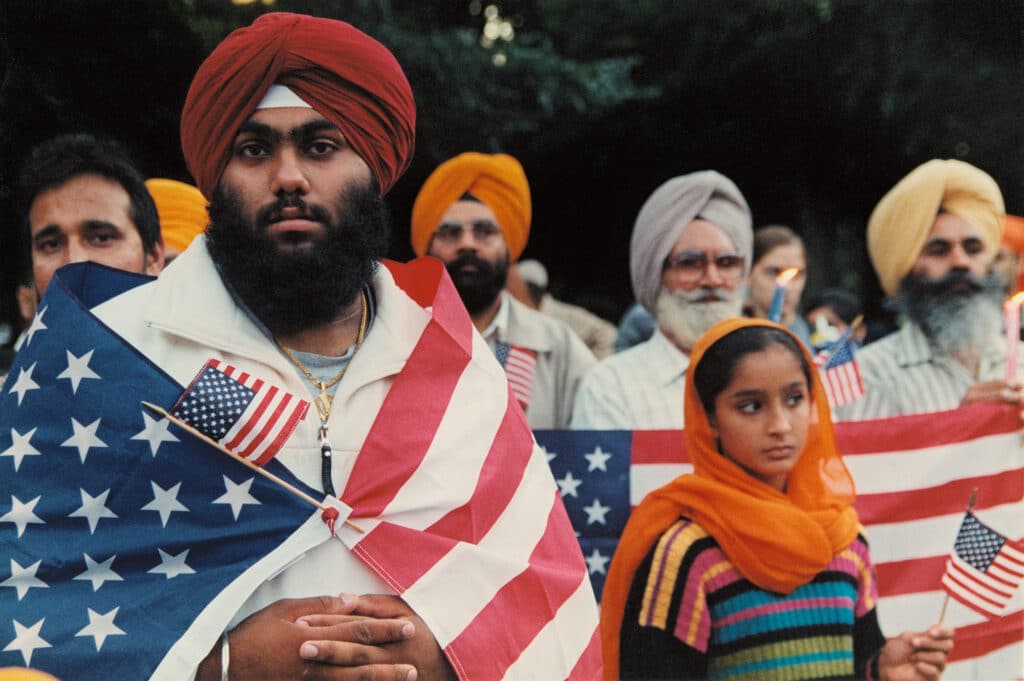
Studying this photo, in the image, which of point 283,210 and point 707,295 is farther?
point 707,295

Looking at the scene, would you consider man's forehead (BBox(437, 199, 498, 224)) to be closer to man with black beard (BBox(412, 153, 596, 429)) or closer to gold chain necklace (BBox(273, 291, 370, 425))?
man with black beard (BBox(412, 153, 596, 429))

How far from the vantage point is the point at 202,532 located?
2.97 metres

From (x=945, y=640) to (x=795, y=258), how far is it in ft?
12.7

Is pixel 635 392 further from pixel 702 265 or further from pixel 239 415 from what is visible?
pixel 239 415

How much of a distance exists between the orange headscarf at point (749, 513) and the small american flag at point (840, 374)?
2.48 feet

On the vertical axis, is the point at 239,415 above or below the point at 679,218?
below

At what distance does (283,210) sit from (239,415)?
583 mm

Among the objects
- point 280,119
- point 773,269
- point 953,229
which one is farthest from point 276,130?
point 773,269

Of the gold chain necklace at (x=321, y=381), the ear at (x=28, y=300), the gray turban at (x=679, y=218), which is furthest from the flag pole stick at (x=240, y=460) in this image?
the gray turban at (x=679, y=218)

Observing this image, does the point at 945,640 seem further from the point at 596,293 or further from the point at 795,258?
the point at 596,293

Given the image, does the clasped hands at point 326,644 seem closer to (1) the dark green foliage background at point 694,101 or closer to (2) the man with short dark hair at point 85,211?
(2) the man with short dark hair at point 85,211

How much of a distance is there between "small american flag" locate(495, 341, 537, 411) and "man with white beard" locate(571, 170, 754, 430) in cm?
29

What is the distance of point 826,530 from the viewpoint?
13.1ft

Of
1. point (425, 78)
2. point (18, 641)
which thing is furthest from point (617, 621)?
point (425, 78)
